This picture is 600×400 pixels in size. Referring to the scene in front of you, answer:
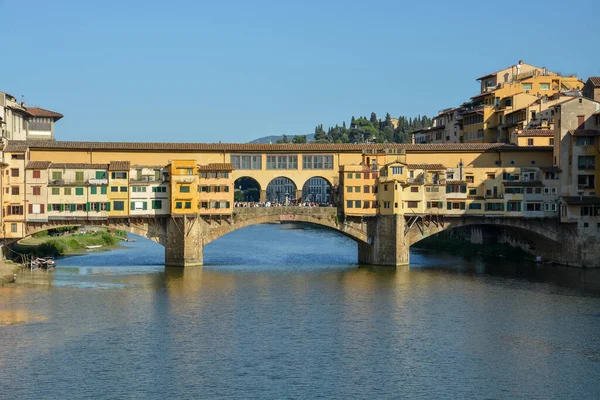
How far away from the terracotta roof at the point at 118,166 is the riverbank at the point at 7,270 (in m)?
8.62

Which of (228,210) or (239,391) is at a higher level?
(228,210)

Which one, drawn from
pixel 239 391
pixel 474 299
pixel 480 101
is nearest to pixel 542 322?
pixel 474 299

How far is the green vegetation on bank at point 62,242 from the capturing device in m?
75.2

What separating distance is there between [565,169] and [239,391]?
39987 millimetres

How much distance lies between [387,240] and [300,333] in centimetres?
2512

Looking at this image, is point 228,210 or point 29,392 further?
point 228,210

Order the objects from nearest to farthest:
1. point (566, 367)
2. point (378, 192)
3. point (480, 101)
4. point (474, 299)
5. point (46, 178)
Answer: point (566, 367) < point (474, 299) < point (46, 178) < point (378, 192) < point (480, 101)

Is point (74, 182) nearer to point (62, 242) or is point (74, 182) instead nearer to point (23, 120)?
point (23, 120)

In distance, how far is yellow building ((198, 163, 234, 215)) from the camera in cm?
6725

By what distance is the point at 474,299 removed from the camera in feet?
178

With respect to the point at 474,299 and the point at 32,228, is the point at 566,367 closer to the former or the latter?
the point at 474,299

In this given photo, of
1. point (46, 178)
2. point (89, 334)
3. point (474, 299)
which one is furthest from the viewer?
point (46, 178)

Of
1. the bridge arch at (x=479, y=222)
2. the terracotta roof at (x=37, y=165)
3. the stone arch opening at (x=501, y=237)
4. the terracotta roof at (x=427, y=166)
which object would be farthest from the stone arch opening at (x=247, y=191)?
the terracotta roof at (x=37, y=165)

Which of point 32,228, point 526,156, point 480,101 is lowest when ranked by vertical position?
point 32,228
